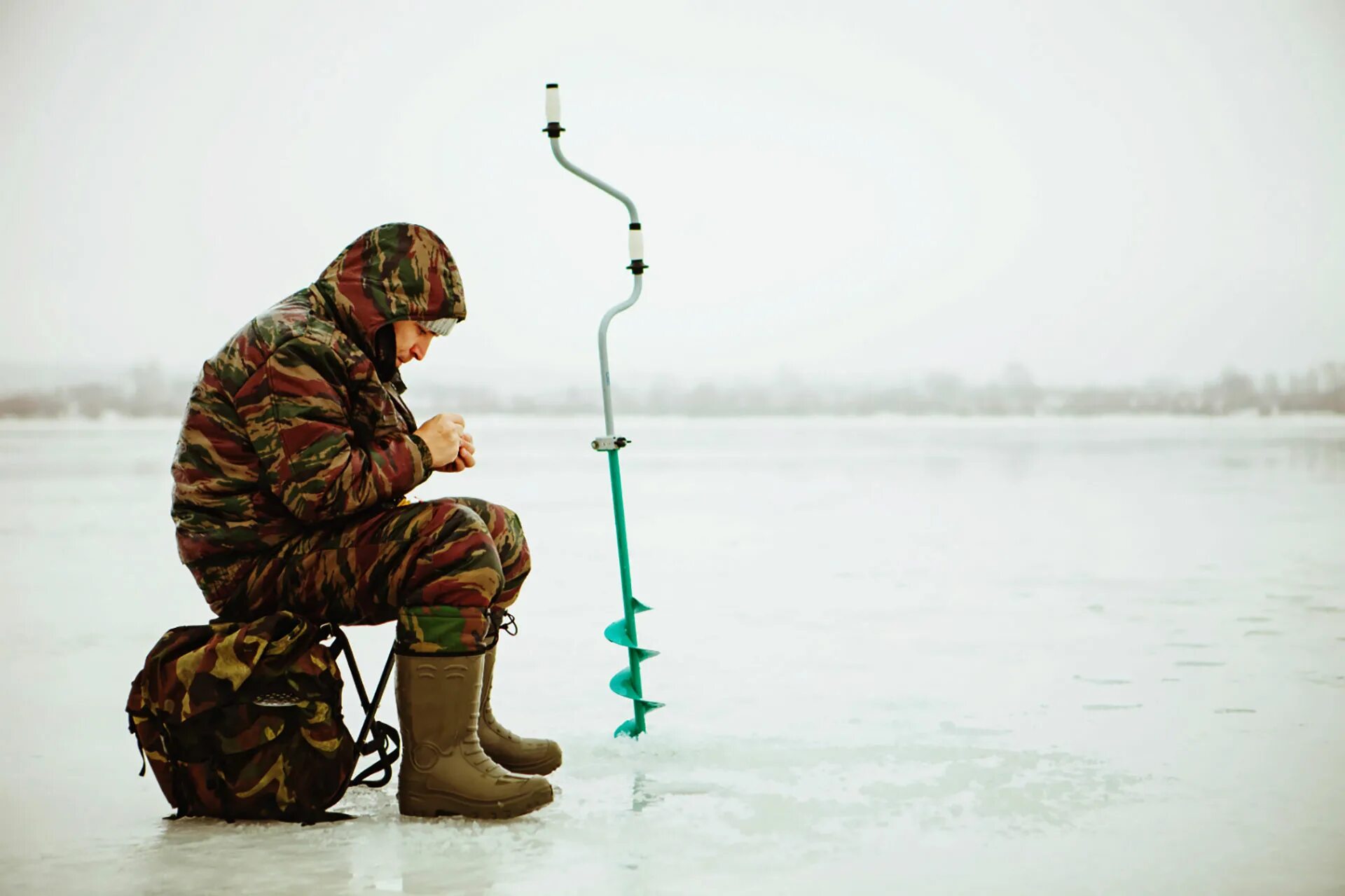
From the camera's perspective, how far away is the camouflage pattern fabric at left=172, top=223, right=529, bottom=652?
203 cm

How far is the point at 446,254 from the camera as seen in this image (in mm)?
2252

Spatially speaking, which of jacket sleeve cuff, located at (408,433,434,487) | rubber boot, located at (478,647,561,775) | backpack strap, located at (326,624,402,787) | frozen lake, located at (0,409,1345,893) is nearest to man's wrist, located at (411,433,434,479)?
jacket sleeve cuff, located at (408,433,434,487)

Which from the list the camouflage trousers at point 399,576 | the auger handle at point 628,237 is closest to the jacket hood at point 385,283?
the camouflage trousers at point 399,576

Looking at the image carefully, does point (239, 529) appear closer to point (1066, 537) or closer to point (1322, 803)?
point (1322, 803)

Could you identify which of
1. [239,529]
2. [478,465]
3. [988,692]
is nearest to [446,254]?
[239,529]

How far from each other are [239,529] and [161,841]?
48 centimetres

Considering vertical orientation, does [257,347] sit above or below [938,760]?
above

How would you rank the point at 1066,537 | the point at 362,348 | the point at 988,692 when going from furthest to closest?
1. the point at 1066,537
2. the point at 988,692
3. the point at 362,348

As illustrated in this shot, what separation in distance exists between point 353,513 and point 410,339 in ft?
1.05

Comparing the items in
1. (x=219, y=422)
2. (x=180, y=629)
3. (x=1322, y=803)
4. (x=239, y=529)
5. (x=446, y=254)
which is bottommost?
(x=1322, y=803)

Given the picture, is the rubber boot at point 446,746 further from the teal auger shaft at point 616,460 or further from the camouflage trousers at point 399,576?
the teal auger shaft at point 616,460

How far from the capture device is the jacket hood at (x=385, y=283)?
2.17 m

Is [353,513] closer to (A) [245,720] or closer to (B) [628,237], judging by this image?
(A) [245,720]

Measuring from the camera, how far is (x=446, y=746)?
2105 mm
